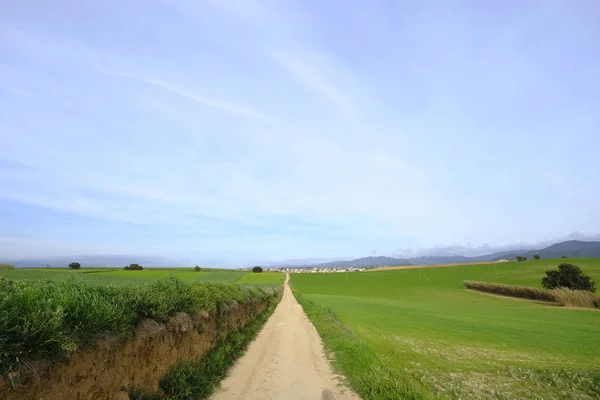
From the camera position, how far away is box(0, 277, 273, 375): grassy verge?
4.11 meters

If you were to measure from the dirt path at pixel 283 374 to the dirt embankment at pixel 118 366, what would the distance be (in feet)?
4.83

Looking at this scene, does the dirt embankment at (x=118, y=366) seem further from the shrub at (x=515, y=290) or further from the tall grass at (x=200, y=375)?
the shrub at (x=515, y=290)

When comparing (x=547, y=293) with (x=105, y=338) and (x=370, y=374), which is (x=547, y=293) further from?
(x=105, y=338)

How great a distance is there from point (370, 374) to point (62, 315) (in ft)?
24.9

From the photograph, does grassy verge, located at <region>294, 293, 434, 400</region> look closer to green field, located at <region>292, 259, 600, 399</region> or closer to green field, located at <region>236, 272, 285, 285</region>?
green field, located at <region>292, 259, 600, 399</region>

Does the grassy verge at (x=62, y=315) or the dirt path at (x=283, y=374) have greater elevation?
the grassy verge at (x=62, y=315)

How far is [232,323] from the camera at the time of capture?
47.0 ft

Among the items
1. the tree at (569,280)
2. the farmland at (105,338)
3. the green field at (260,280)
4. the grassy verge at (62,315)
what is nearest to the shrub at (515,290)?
the tree at (569,280)

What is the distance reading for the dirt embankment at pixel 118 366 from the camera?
414 cm

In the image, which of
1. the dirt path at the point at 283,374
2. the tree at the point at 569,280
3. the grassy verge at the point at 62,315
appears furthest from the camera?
the tree at the point at 569,280

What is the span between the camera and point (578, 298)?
4103 centimetres

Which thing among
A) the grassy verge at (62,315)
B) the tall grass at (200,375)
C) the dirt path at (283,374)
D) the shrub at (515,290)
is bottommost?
the shrub at (515,290)

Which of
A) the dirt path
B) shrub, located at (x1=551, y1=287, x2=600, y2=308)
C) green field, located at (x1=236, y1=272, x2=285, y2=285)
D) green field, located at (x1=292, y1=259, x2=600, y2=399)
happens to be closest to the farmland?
the dirt path

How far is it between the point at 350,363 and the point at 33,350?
29.2ft
